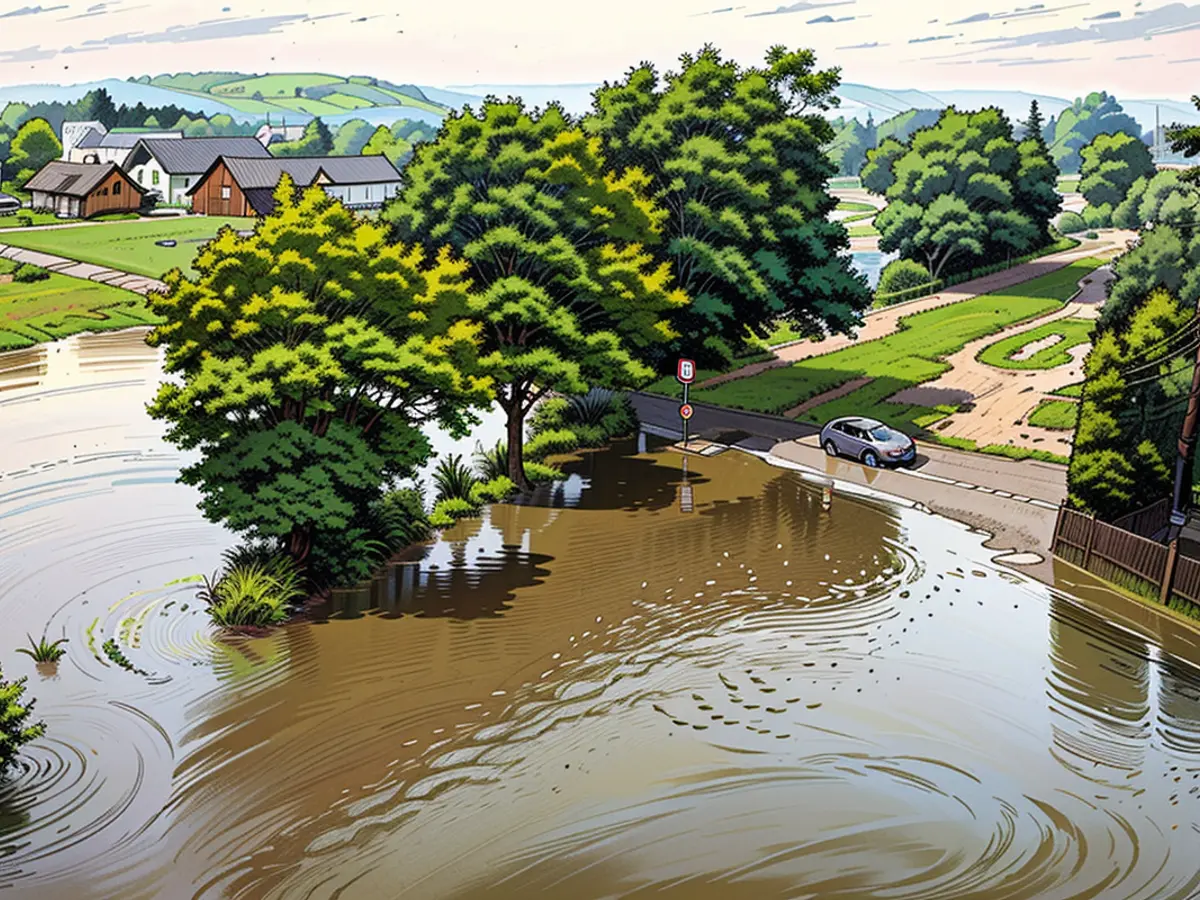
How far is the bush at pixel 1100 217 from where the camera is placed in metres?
137

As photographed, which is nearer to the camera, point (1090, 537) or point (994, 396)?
point (1090, 537)

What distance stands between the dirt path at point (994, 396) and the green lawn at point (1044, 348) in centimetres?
48

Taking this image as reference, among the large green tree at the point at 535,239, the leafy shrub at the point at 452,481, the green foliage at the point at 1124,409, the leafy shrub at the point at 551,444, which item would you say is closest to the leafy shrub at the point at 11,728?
the leafy shrub at the point at 452,481

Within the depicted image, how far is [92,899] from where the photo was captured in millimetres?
19250

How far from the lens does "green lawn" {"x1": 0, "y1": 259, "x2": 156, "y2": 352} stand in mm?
78438

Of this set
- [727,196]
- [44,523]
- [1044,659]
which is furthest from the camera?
[727,196]

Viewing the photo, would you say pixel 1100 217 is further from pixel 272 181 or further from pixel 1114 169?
pixel 272 181

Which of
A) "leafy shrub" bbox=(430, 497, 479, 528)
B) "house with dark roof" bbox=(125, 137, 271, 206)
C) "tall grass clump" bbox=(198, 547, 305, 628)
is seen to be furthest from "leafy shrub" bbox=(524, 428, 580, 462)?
"house with dark roof" bbox=(125, 137, 271, 206)

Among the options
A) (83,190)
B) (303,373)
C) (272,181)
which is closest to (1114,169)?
(272,181)

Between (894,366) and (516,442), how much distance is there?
90.4 ft

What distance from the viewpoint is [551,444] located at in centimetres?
4988

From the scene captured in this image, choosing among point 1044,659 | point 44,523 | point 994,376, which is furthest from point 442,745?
point 994,376

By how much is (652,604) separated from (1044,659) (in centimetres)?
950

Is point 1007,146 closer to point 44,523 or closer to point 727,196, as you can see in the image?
point 727,196
